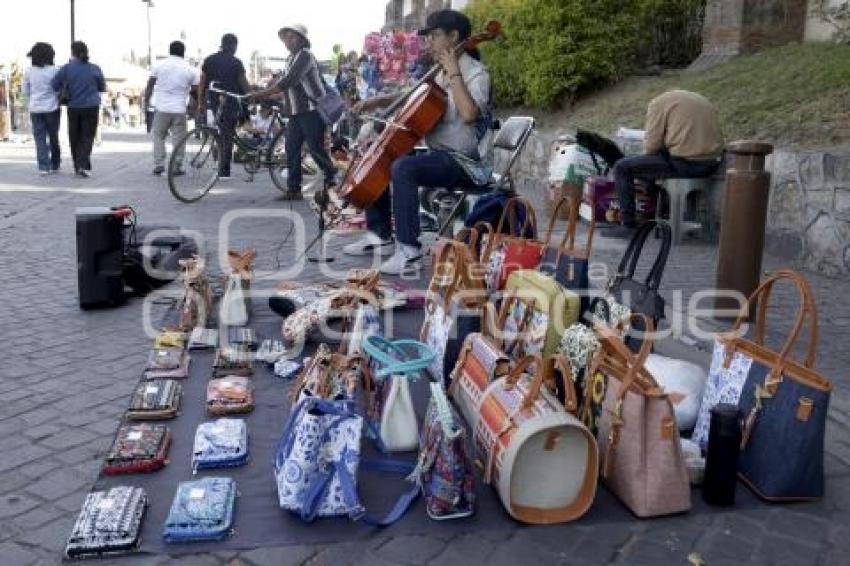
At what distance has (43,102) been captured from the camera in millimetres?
13234

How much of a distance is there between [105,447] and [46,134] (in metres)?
11.4

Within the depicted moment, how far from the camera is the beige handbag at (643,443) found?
285cm

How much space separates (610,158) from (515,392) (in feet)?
19.3

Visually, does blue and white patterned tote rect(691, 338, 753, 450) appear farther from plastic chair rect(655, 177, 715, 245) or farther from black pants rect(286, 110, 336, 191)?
black pants rect(286, 110, 336, 191)

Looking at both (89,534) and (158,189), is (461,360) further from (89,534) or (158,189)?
(158,189)

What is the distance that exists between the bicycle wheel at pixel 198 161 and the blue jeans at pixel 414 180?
4966mm

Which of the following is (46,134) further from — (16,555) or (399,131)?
(16,555)

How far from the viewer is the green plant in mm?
11125

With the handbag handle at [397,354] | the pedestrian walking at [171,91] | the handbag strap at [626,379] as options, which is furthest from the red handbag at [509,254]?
the pedestrian walking at [171,91]

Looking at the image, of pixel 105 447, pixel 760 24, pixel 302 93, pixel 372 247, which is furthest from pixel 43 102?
pixel 105 447

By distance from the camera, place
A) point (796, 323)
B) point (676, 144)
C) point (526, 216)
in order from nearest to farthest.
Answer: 1. point (796, 323)
2. point (526, 216)
3. point (676, 144)

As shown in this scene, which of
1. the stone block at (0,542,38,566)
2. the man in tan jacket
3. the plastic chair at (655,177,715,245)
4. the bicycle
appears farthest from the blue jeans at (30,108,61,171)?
the stone block at (0,542,38,566)

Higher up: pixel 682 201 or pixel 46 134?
pixel 46 134

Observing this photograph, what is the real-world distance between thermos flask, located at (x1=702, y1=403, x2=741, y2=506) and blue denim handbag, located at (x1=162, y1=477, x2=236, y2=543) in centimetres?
162
